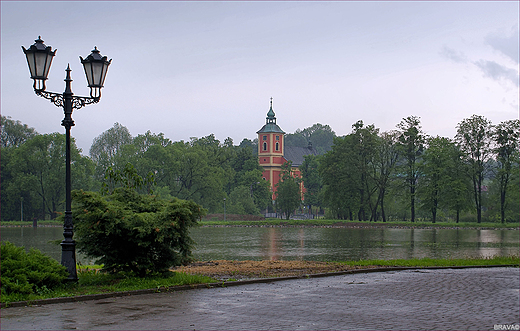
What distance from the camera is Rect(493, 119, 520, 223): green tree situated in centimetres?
6521

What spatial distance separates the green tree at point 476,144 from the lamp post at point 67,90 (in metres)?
62.4

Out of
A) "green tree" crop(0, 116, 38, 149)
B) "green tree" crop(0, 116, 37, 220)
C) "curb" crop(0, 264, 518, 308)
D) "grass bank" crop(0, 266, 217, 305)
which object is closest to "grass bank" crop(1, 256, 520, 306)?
"grass bank" crop(0, 266, 217, 305)

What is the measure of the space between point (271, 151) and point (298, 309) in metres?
102

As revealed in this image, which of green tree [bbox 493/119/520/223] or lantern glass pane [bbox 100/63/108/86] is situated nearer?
lantern glass pane [bbox 100/63/108/86]

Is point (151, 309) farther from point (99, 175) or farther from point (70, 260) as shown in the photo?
point (99, 175)

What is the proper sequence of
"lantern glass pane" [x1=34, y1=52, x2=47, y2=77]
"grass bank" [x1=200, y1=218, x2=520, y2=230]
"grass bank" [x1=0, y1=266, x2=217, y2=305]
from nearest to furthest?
"grass bank" [x1=0, y1=266, x2=217, y2=305], "lantern glass pane" [x1=34, y1=52, x2=47, y2=77], "grass bank" [x1=200, y1=218, x2=520, y2=230]

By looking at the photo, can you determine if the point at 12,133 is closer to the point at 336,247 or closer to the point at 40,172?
the point at 40,172

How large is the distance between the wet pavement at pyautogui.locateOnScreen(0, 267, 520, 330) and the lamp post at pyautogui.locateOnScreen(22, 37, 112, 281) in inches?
64.7

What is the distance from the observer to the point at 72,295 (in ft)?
31.9

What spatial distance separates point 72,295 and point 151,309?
1798 millimetres

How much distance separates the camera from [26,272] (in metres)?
9.72

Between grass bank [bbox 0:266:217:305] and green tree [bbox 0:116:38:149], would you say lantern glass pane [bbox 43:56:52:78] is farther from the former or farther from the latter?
green tree [bbox 0:116:38:149]

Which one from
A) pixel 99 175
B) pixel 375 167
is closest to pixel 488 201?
pixel 375 167

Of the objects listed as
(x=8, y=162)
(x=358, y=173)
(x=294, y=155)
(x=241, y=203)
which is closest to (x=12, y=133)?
(x=8, y=162)
